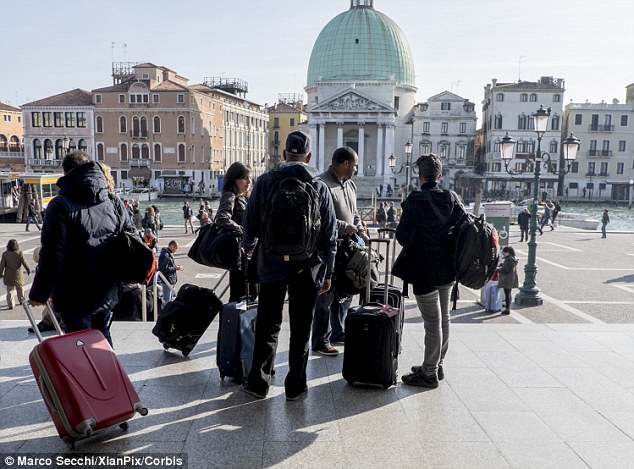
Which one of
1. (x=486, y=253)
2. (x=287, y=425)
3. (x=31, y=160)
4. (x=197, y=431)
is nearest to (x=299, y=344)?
(x=287, y=425)

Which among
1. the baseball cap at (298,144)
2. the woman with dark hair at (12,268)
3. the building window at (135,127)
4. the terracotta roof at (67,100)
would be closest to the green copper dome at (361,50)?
the building window at (135,127)

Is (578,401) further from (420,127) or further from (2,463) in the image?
(420,127)

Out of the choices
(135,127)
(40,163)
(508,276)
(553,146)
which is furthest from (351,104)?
(508,276)

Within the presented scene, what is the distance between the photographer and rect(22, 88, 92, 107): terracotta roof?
2419 inches

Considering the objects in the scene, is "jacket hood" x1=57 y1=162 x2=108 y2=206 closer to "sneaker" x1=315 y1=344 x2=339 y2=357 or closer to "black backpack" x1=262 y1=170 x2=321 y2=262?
"black backpack" x1=262 y1=170 x2=321 y2=262

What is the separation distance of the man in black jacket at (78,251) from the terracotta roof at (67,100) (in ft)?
211

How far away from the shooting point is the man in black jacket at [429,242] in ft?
13.7

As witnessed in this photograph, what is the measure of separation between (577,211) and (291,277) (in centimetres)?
5459

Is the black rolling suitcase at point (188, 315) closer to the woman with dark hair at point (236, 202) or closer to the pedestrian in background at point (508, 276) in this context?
the woman with dark hair at point (236, 202)

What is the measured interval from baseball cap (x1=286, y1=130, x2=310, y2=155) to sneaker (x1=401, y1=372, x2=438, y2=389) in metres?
1.96

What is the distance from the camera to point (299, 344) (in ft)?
12.9

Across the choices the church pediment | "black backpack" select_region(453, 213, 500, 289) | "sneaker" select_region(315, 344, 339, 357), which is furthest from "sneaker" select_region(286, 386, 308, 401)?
the church pediment

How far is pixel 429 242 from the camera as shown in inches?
165

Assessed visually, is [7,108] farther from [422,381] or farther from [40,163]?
[422,381]
